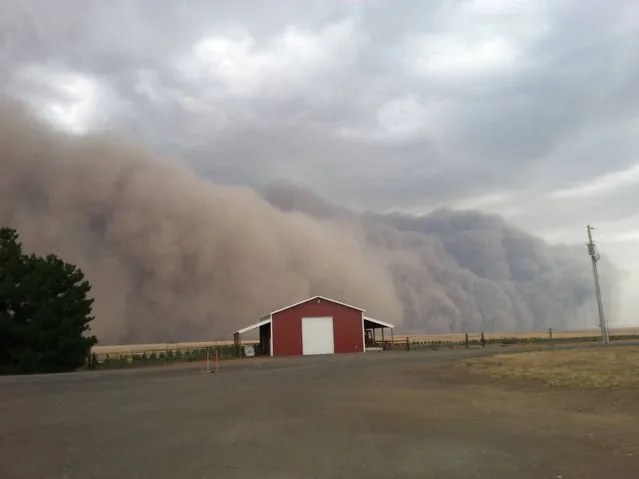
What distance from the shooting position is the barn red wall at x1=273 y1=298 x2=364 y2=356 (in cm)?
4406

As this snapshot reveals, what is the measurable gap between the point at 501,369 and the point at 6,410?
14.8 metres

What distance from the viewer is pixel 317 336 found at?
44594 millimetres

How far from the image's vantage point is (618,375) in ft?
52.0

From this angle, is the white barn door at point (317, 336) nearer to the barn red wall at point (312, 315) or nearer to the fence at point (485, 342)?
the barn red wall at point (312, 315)

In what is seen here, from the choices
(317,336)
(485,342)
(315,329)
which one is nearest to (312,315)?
(315,329)

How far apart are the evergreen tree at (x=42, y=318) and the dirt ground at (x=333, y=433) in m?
20.2

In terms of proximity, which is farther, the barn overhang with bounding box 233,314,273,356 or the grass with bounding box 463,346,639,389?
the barn overhang with bounding box 233,314,273,356

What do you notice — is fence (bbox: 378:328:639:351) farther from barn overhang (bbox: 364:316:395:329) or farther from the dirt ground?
the dirt ground

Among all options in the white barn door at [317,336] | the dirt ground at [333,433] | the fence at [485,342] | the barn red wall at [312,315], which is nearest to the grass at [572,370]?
the dirt ground at [333,433]

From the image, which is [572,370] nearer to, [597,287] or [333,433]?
[333,433]

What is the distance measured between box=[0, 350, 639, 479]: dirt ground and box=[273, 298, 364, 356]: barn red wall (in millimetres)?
27889

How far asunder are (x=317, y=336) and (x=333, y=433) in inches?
1406

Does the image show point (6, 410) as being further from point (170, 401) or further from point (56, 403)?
point (170, 401)

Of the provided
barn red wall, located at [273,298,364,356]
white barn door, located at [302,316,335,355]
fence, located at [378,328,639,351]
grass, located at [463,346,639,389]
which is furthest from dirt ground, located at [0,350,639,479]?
fence, located at [378,328,639,351]
